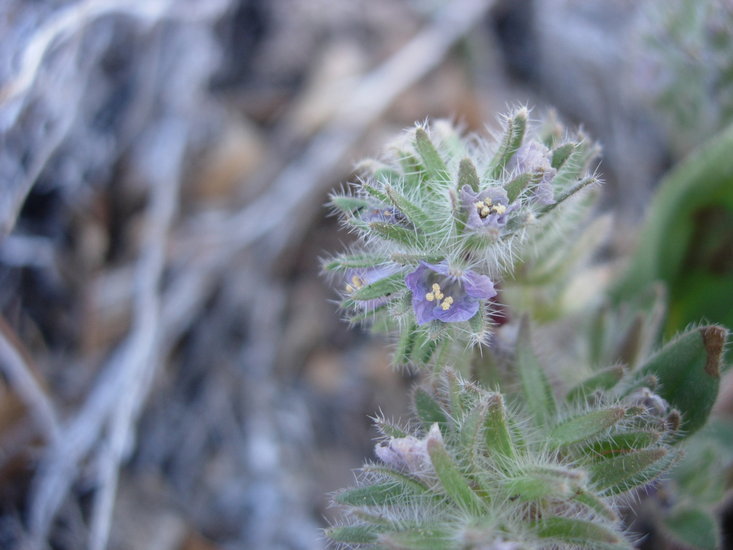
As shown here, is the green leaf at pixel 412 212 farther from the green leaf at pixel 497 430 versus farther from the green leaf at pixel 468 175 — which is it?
the green leaf at pixel 497 430

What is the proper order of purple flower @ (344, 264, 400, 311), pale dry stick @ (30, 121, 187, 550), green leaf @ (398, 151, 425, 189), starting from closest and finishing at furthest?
1. purple flower @ (344, 264, 400, 311)
2. green leaf @ (398, 151, 425, 189)
3. pale dry stick @ (30, 121, 187, 550)

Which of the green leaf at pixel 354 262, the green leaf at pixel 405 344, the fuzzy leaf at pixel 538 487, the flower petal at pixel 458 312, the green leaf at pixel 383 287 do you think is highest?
the green leaf at pixel 354 262

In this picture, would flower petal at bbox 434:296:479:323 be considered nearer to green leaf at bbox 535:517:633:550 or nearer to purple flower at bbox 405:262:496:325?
purple flower at bbox 405:262:496:325

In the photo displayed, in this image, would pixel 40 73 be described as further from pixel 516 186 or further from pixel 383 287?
pixel 516 186

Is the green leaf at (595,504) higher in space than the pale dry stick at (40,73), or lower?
lower

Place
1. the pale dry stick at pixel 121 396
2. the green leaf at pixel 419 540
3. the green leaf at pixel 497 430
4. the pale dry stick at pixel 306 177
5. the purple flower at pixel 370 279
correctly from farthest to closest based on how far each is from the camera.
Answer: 1. the pale dry stick at pixel 306 177
2. the pale dry stick at pixel 121 396
3. the purple flower at pixel 370 279
4. the green leaf at pixel 497 430
5. the green leaf at pixel 419 540

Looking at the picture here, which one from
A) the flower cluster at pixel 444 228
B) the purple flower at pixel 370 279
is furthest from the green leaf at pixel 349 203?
the purple flower at pixel 370 279

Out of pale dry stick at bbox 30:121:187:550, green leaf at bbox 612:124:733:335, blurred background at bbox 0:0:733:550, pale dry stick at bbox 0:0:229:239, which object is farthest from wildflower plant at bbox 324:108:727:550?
pale dry stick at bbox 0:0:229:239
